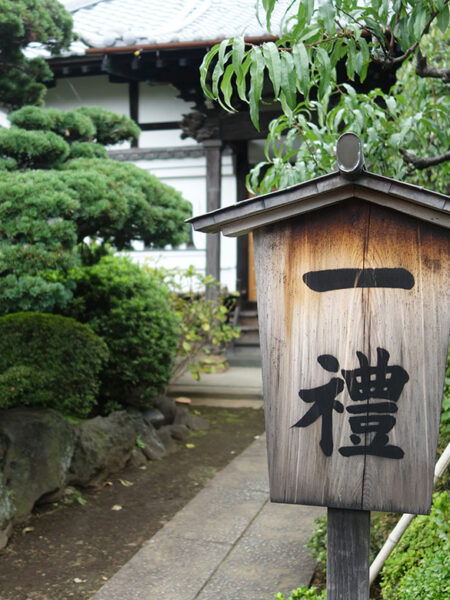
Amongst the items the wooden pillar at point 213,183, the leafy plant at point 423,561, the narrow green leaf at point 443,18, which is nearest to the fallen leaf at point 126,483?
the leafy plant at point 423,561

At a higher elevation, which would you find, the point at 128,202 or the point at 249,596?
the point at 128,202

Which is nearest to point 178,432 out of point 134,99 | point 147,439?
point 147,439

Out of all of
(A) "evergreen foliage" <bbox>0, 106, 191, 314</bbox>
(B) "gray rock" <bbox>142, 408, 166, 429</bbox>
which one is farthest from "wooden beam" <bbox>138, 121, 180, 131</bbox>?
(B) "gray rock" <bbox>142, 408, 166, 429</bbox>

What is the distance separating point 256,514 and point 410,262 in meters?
3.11

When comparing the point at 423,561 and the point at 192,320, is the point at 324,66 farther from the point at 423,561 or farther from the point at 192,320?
the point at 192,320

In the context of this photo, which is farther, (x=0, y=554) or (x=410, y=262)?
(x=0, y=554)

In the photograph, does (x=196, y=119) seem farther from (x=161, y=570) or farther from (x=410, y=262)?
(x=410, y=262)

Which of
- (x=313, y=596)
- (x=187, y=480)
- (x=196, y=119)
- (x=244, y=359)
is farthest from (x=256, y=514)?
(x=196, y=119)

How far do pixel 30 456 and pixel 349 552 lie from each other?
9.49 ft

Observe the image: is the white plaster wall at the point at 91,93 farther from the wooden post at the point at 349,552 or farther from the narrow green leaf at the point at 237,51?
the wooden post at the point at 349,552

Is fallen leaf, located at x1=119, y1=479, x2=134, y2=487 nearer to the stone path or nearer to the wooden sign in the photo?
the stone path

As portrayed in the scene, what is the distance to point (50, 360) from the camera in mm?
5395

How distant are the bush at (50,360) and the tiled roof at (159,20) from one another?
199 inches

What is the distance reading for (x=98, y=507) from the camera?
4.96m
